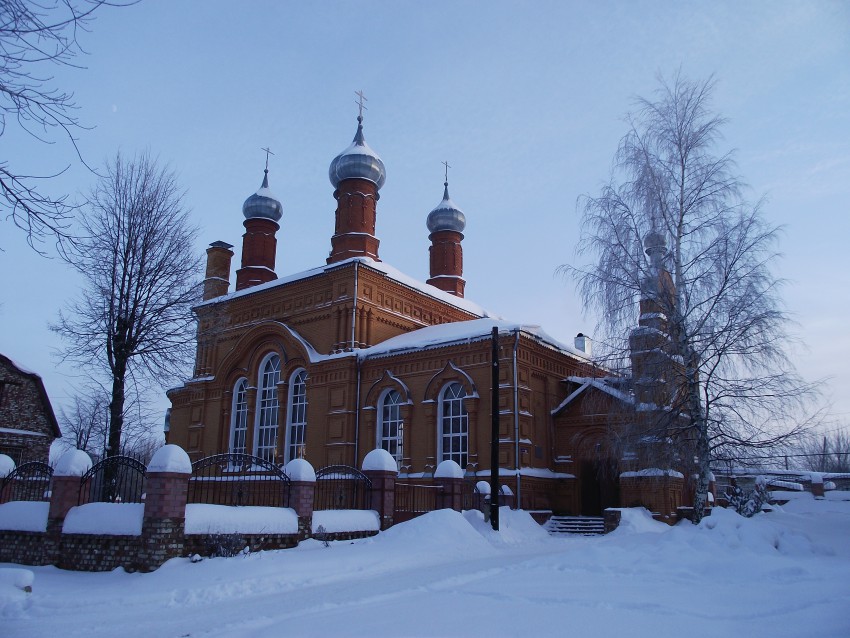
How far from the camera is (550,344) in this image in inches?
797

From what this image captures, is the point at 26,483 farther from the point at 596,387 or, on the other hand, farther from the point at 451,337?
the point at 596,387

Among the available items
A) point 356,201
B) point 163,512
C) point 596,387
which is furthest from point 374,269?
point 163,512

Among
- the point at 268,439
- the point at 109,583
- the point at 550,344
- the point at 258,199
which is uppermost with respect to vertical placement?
the point at 258,199

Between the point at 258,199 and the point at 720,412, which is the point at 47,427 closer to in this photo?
the point at 258,199

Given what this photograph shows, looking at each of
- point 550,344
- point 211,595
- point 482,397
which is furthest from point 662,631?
point 550,344

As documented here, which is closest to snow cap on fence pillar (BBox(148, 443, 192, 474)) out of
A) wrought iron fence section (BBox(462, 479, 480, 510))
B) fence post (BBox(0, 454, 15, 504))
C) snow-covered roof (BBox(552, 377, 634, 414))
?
fence post (BBox(0, 454, 15, 504))

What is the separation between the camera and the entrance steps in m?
17.2

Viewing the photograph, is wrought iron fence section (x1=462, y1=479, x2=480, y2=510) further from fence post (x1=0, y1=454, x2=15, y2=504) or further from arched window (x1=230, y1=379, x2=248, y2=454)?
arched window (x1=230, y1=379, x2=248, y2=454)

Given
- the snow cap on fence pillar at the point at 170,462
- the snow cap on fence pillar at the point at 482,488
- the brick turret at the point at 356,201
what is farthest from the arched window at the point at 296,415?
the snow cap on fence pillar at the point at 170,462

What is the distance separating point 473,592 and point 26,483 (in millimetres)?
10307

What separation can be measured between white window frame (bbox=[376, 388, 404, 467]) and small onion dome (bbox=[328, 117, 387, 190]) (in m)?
8.13

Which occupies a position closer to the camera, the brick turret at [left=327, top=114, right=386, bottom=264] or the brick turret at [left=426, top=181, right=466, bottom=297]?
the brick turret at [left=327, top=114, right=386, bottom=264]

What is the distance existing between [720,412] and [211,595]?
8.91 meters

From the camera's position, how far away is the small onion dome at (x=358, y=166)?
24859 mm
